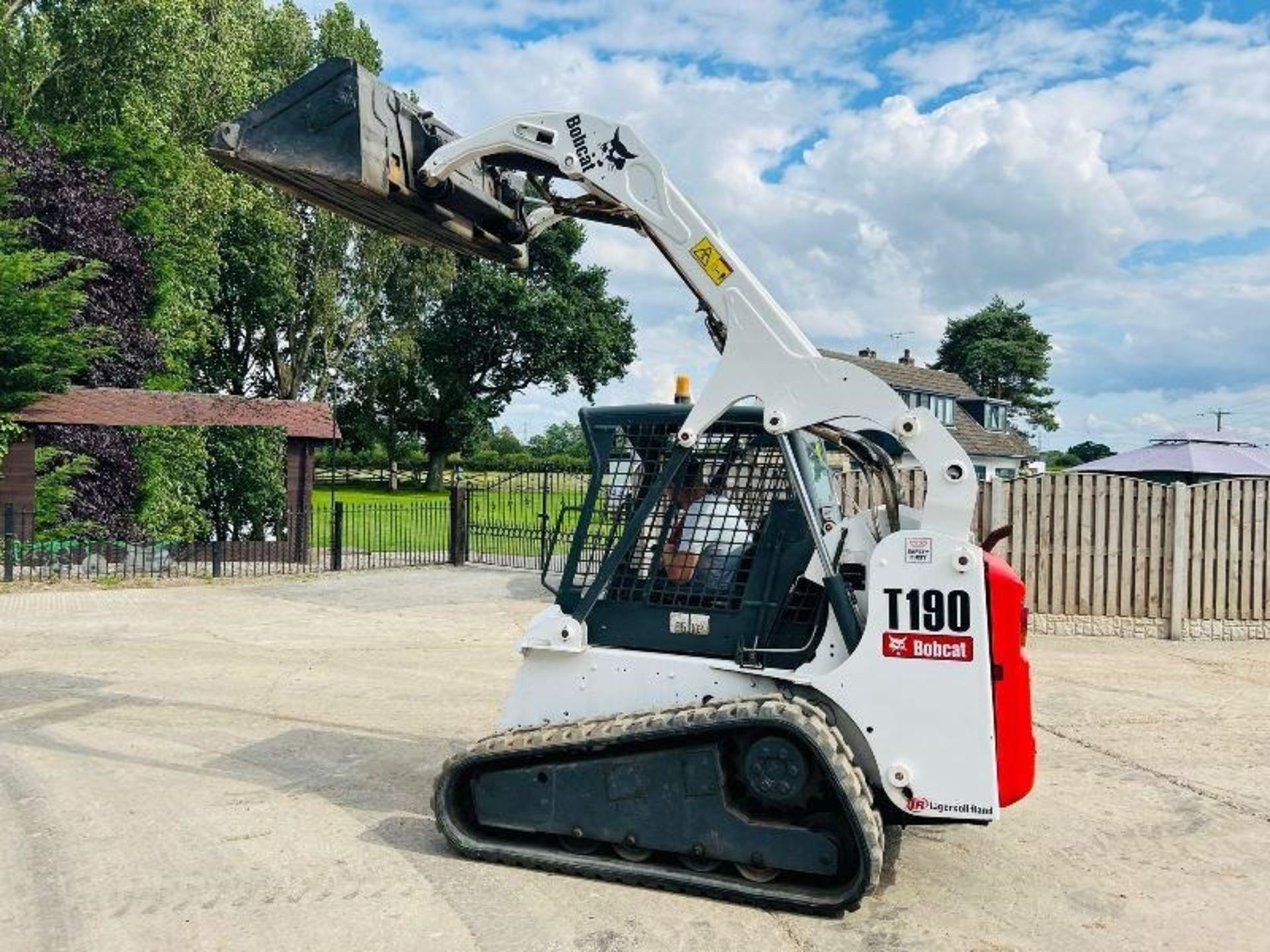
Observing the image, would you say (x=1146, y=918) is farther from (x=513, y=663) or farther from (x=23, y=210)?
(x=23, y=210)

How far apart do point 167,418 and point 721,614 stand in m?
17.7

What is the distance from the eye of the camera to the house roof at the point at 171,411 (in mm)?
18500

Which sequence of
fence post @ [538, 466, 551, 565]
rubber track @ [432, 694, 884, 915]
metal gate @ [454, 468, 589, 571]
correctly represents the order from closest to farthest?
rubber track @ [432, 694, 884, 915] → fence post @ [538, 466, 551, 565] → metal gate @ [454, 468, 589, 571]

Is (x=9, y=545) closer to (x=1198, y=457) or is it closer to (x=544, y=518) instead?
(x=544, y=518)

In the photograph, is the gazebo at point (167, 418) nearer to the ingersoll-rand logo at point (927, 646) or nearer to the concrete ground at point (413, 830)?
the concrete ground at point (413, 830)

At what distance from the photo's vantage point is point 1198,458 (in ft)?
61.3

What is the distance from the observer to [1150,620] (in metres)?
12.0

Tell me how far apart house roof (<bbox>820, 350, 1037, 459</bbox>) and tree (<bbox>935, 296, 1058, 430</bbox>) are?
19.1 m

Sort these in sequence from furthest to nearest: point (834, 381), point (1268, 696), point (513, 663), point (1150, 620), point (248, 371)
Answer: point (248, 371), point (1150, 620), point (513, 663), point (1268, 696), point (834, 381)

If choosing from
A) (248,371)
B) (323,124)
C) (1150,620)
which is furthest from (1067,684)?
(248,371)

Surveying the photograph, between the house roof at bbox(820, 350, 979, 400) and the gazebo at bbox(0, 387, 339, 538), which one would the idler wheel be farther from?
the house roof at bbox(820, 350, 979, 400)

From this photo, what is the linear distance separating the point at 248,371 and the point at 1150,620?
31408mm

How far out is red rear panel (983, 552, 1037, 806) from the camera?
435 cm

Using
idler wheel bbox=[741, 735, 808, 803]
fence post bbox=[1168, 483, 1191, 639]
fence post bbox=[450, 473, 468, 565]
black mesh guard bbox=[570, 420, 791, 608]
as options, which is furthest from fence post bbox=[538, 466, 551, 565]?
idler wheel bbox=[741, 735, 808, 803]
